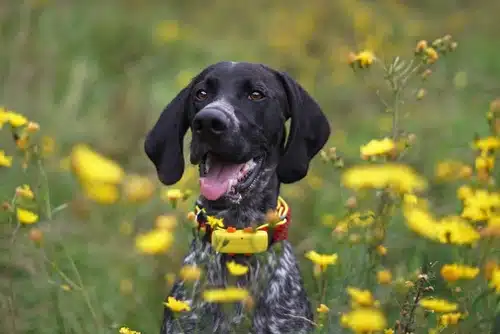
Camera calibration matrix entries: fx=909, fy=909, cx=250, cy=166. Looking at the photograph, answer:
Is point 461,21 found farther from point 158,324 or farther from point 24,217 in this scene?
point 24,217

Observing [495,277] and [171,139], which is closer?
[495,277]

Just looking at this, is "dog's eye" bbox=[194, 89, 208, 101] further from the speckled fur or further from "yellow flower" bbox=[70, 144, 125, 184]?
"yellow flower" bbox=[70, 144, 125, 184]

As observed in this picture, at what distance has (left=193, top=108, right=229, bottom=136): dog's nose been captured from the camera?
10.8 ft

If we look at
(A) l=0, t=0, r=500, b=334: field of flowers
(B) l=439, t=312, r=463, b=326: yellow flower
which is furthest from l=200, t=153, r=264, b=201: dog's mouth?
(B) l=439, t=312, r=463, b=326: yellow flower

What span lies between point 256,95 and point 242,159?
1.02ft

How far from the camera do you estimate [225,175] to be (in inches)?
137

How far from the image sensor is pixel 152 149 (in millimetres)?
3822

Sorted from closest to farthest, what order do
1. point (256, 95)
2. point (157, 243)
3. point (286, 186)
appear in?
point (157, 243), point (256, 95), point (286, 186)

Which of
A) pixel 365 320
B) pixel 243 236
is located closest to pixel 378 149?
pixel 243 236

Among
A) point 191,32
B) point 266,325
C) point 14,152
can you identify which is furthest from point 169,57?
point 266,325

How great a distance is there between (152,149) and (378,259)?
1.25 meters

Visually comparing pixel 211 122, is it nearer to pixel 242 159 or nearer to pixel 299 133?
pixel 242 159

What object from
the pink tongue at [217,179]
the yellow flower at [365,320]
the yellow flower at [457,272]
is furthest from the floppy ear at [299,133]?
the yellow flower at [365,320]

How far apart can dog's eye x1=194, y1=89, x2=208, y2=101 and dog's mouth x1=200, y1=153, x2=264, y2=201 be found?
0.29 meters
